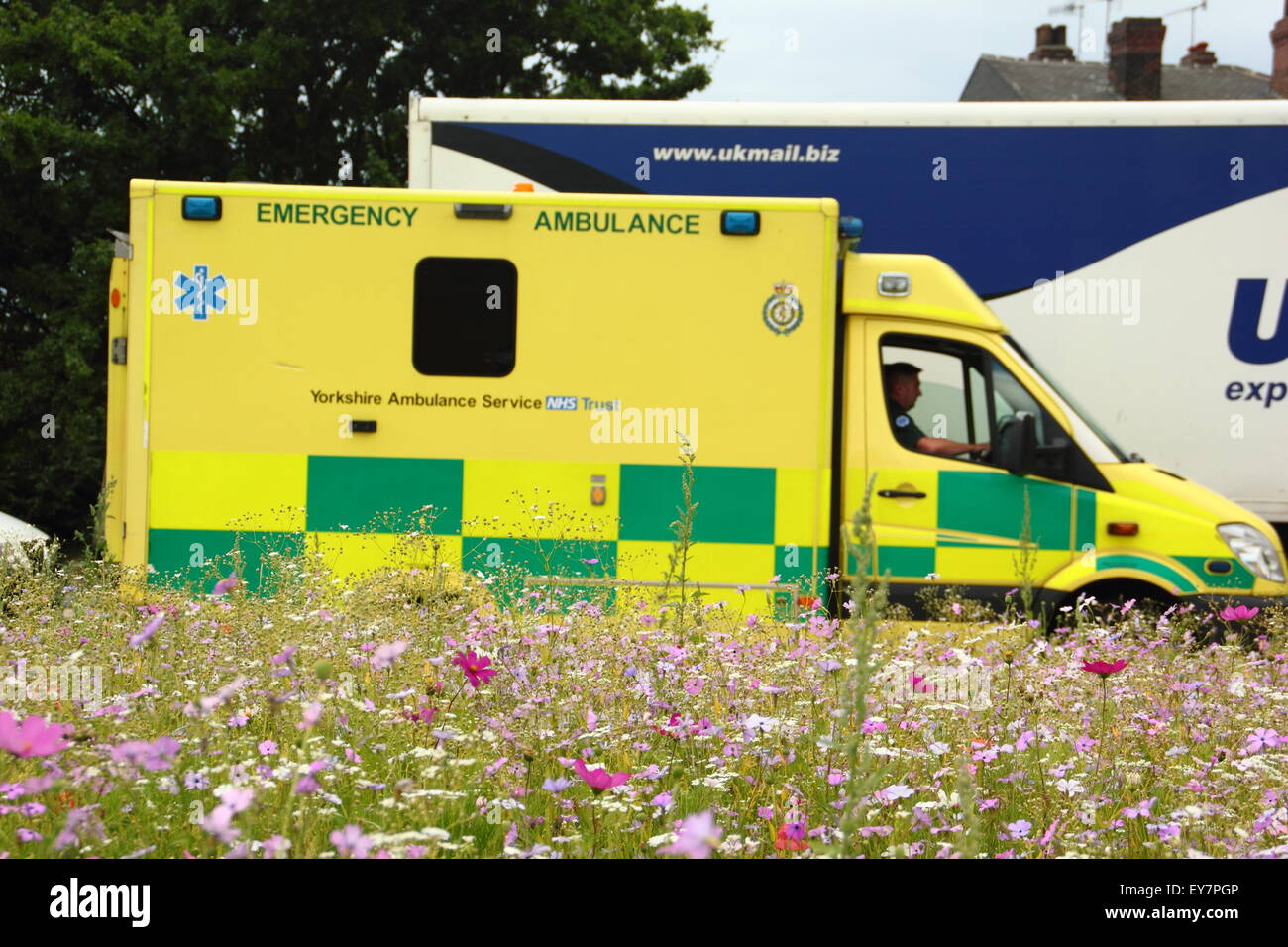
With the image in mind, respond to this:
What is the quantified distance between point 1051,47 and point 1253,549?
3970 centimetres

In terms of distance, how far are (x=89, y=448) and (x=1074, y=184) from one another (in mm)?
14142

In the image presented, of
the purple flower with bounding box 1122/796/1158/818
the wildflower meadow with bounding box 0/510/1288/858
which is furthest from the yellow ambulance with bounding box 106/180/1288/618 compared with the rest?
the purple flower with bounding box 1122/796/1158/818

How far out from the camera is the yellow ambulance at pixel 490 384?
23.1 ft

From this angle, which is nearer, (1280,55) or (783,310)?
(783,310)

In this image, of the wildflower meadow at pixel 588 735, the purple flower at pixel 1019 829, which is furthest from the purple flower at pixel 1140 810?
the purple flower at pixel 1019 829

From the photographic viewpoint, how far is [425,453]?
705 centimetres

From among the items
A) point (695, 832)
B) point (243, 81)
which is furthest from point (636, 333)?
point (243, 81)

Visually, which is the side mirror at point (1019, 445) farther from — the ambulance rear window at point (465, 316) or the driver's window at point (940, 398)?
the ambulance rear window at point (465, 316)

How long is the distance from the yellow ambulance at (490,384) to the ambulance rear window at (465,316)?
10mm

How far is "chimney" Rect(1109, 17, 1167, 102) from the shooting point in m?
36.2

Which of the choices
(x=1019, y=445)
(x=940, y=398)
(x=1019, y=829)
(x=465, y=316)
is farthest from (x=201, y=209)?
(x=1019, y=829)

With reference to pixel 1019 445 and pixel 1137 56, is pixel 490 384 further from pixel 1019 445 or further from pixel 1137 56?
pixel 1137 56

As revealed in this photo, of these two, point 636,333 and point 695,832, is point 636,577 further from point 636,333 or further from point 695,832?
point 695,832

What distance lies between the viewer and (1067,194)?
30.5ft
